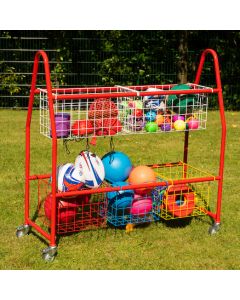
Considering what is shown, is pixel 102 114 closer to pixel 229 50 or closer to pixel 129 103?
pixel 129 103

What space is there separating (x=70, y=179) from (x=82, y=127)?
1.47ft

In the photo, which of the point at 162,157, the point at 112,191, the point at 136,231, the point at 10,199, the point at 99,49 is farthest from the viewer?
the point at 99,49

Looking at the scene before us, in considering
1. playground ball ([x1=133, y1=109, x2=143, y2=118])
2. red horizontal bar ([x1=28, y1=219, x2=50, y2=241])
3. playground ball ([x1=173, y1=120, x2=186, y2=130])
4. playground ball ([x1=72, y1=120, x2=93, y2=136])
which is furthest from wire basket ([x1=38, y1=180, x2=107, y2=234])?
playground ball ([x1=173, y1=120, x2=186, y2=130])

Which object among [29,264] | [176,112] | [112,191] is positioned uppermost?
[176,112]

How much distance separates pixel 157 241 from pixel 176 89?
142cm

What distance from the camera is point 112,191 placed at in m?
5.48

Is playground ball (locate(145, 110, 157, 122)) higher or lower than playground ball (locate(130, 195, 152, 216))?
higher

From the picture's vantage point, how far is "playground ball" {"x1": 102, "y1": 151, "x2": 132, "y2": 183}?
5.78 m

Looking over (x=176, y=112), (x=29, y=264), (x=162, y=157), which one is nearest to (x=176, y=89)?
(x=176, y=112)

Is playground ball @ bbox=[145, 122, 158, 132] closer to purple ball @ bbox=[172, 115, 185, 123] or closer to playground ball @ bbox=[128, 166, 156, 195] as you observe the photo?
purple ball @ bbox=[172, 115, 185, 123]

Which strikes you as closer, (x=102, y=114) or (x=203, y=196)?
(x=102, y=114)

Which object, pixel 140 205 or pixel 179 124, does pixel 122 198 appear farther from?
pixel 179 124

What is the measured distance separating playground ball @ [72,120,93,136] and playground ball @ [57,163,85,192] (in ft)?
1.06

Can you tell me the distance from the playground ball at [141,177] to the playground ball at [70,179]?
0.57m
